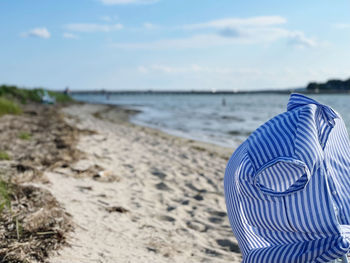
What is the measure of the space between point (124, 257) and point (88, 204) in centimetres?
154

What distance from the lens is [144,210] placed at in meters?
4.78

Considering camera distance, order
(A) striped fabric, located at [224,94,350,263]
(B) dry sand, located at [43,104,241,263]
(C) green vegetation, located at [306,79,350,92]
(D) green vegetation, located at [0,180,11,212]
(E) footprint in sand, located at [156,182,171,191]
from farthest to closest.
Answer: (C) green vegetation, located at [306,79,350,92] < (E) footprint in sand, located at [156,182,171,191] < (D) green vegetation, located at [0,180,11,212] < (B) dry sand, located at [43,104,241,263] < (A) striped fabric, located at [224,94,350,263]

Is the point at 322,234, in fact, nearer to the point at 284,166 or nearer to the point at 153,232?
the point at 284,166

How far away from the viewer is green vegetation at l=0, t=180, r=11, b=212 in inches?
148

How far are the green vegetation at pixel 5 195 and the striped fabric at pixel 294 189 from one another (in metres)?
2.74

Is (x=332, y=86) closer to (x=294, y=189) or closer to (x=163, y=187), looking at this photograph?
(x=163, y=187)

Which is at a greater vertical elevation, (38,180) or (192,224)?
(38,180)

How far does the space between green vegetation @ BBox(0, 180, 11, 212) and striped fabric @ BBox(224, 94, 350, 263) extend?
2.74 meters

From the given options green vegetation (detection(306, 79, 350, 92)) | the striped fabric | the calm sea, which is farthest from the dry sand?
green vegetation (detection(306, 79, 350, 92))

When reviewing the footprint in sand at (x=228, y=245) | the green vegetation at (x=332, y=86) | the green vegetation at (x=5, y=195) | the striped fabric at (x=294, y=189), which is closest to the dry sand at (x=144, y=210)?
the footprint in sand at (x=228, y=245)

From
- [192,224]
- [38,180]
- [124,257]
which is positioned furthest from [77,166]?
[124,257]

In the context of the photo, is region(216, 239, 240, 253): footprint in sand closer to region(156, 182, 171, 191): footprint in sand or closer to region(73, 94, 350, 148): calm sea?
region(156, 182, 171, 191): footprint in sand

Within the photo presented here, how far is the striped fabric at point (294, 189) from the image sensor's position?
61.1 inches

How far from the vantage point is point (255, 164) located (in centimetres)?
165
